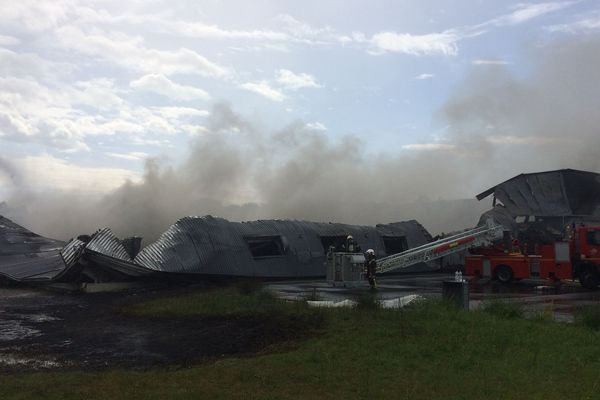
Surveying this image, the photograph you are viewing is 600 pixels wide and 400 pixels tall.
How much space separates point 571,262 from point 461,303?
13531mm

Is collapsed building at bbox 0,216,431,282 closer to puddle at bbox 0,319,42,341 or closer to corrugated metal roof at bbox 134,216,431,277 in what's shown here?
corrugated metal roof at bbox 134,216,431,277

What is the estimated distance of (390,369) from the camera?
25.8 ft

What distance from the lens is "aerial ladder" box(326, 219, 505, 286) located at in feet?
70.8

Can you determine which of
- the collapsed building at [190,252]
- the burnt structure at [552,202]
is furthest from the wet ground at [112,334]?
the burnt structure at [552,202]

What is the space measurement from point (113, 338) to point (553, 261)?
19.7 meters

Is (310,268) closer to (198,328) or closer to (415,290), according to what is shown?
(415,290)

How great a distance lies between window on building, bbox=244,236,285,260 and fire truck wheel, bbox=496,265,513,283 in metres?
10.3

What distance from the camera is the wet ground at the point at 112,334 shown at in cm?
917

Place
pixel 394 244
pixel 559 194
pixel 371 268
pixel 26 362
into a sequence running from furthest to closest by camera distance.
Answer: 1. pixel 559 194
2. pixel 394 244
3. pixel 371 268
4. pixel 26 362

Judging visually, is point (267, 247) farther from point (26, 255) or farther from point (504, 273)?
point (26, 255)

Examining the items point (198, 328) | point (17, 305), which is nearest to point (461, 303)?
point (198, 328)

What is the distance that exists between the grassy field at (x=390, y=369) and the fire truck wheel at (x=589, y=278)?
533 inches

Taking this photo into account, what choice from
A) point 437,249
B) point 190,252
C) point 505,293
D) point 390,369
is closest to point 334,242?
point 437,249

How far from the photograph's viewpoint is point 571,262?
79.3ft
